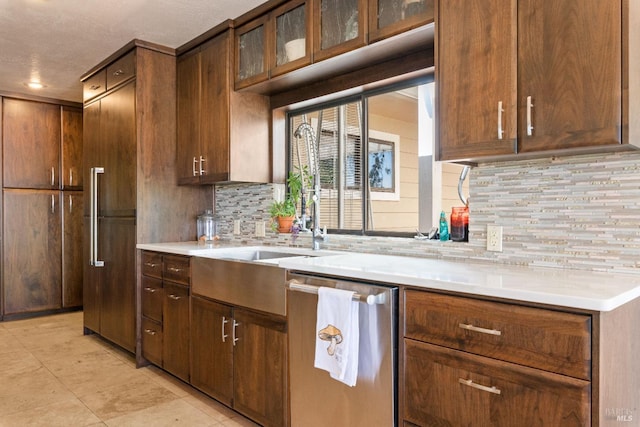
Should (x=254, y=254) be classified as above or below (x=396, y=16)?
below

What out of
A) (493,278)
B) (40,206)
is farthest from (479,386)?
(40,206)

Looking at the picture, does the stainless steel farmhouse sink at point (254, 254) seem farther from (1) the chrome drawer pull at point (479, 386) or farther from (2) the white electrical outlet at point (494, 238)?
(1) the chrome drawer pull at point (479, 386)

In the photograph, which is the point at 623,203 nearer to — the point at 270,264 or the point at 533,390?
the point at 533,390

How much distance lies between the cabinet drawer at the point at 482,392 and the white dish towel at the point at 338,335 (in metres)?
0.22

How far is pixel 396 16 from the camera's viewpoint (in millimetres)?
2061

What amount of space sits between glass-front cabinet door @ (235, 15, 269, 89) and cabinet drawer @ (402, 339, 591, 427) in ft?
6.42

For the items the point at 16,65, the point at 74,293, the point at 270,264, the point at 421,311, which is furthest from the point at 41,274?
the point at 421,311

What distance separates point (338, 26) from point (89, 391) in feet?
8.76

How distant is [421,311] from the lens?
1.58 meters

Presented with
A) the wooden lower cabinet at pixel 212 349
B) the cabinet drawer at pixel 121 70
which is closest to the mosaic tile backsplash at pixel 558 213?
the wooden lower cabinet at pixel 212 349

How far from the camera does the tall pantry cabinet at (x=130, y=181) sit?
132 inches

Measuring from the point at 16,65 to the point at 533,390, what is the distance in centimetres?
446

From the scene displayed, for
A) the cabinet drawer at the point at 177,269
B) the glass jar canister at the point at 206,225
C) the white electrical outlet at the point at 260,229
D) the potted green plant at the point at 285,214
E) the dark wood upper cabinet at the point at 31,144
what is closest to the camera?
the cabinet drawer at the point at 177,269

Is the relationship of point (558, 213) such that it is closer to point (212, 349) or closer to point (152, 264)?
point (212, 349)
